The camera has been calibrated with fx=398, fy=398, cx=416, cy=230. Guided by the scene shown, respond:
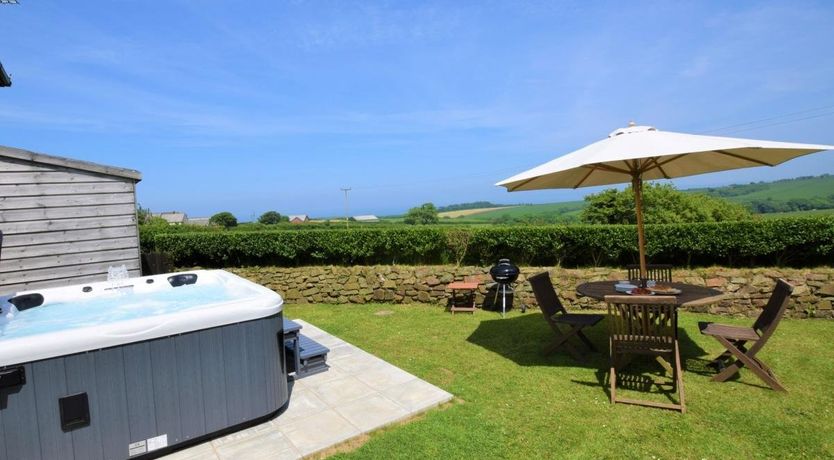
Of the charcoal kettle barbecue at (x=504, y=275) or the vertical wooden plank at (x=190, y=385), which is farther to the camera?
the charcoal kettle barbecue at (x=504, y=275)

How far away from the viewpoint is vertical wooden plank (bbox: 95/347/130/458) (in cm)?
278

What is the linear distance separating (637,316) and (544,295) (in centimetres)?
136

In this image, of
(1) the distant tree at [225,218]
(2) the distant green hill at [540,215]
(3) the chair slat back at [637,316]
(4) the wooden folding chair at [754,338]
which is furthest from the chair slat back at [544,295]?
(1) the distant tree at [225,218]

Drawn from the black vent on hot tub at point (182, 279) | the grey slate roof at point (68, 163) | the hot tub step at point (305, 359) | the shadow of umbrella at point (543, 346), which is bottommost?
the shadow of umbrella at point (543, 346)

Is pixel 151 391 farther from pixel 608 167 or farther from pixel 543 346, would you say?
pixel 608 167

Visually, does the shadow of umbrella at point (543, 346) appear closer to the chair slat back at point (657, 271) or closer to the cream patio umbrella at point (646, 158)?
the chair slat back at point (657, 271)

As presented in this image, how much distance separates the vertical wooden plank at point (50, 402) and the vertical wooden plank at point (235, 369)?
100 centimetres

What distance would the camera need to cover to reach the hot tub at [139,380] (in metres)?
2.56

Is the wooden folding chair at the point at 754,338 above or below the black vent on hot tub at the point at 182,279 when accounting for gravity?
below

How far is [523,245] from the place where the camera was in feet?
27.9

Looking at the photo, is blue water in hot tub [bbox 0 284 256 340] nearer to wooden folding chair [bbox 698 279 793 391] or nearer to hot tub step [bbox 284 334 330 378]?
hot tub step [bbox 284 334 330 378]

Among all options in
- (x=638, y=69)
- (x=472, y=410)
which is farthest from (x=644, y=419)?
(x=638, y=69)

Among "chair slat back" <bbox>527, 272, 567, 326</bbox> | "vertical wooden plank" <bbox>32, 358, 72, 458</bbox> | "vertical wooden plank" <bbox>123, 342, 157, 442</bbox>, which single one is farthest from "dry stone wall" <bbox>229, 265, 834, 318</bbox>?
"vertical wooden plank" <bbox>32, 358, 72, 458</bbox>

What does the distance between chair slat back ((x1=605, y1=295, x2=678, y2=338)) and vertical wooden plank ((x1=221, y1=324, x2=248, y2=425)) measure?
336 centimetres
